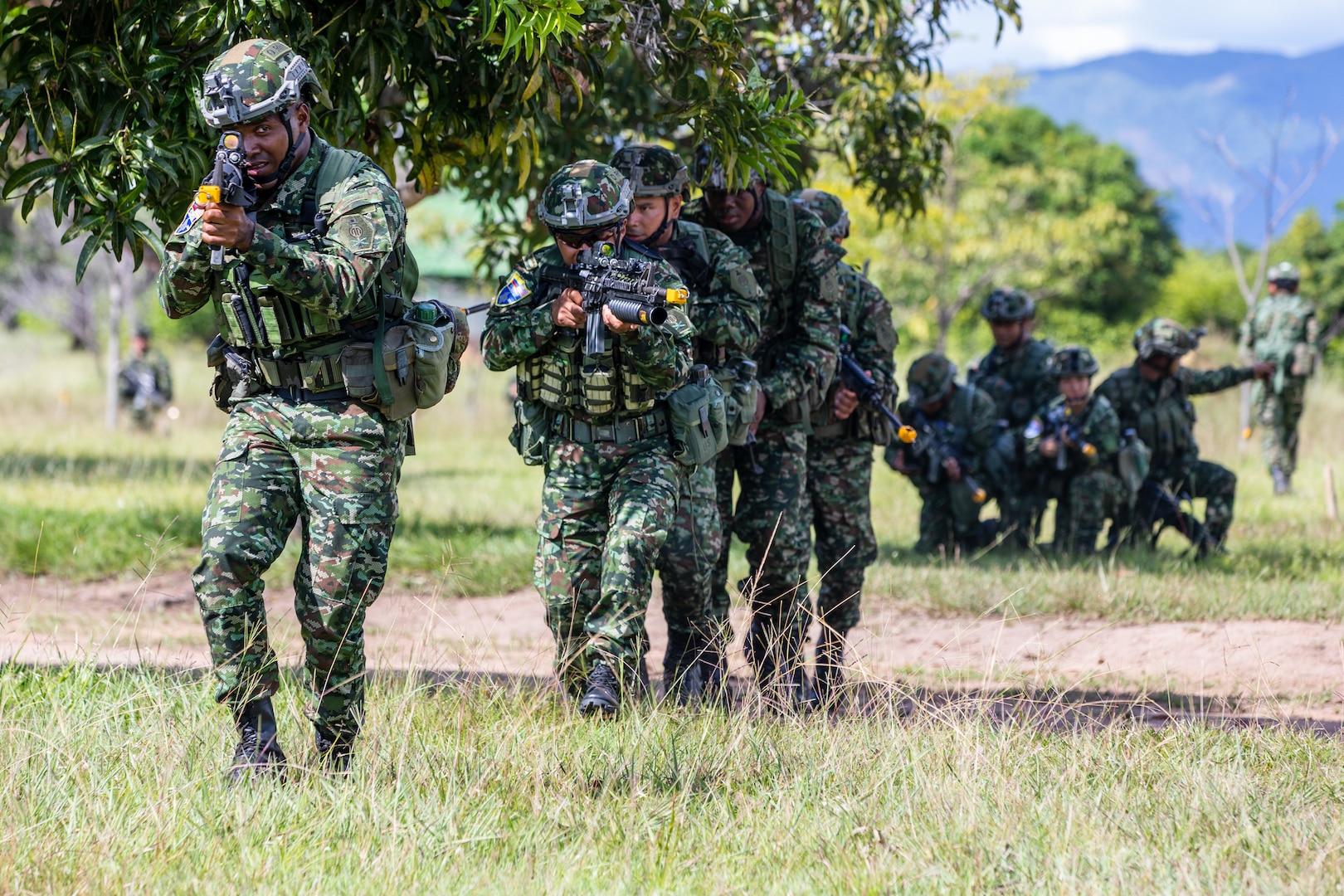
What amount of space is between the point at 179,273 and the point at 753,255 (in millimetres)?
2650

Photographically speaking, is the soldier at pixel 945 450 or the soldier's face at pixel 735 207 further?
the soldier at pixel 945 450

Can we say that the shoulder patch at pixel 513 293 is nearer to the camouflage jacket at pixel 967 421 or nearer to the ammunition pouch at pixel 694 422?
the ammunition pouch at pixel 694 422

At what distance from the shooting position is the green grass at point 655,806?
321cm

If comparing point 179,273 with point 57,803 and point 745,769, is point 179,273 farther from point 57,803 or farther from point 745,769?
point 745,769

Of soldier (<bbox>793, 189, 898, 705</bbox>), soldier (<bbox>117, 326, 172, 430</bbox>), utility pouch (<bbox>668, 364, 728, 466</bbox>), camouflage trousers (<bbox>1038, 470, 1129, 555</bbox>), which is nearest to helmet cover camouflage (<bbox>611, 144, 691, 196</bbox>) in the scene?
utility pouch (<bbox>668, 364, 728, 466</bbox>)

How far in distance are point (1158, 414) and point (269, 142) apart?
285 inches

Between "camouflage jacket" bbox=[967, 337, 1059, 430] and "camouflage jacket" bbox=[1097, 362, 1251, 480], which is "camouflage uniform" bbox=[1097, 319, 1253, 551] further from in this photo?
"camouflage jacket" bbox=[967, 337, 1059, 430]

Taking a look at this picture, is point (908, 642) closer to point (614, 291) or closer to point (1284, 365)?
point (614, 291)

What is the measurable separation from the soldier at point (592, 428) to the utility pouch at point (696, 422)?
42mm

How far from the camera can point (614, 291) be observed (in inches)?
178

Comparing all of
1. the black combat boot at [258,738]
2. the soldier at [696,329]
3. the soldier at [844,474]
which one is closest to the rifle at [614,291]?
the soldier at [696,329]

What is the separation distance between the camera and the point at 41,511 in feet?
31.0

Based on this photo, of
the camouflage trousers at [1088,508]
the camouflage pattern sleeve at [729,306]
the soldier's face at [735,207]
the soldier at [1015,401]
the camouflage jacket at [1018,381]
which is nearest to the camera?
the camouflage pattern sleeve at [729,306]

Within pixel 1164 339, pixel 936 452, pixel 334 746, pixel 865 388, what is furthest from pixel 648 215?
pixel 1164 339
